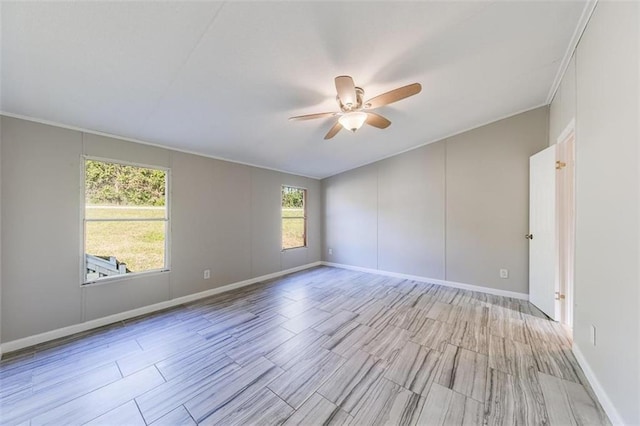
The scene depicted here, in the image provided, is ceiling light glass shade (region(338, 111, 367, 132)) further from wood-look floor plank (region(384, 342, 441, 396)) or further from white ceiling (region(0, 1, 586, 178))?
wood-look floor plank (region(384, 342, 441, 396))

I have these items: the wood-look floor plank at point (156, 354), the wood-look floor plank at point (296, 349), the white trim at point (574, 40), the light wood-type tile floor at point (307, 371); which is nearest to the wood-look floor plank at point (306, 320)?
the light wood-type tile floor at point (307, 371)

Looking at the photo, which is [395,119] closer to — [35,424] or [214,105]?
[214,105]

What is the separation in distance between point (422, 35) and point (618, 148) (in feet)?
4.89

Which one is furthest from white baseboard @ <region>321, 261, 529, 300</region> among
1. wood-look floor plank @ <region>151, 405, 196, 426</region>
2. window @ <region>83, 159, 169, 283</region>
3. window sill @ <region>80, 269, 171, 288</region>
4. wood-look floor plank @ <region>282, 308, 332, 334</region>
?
wood-look floor plank @ <region>151, 405, 196, 426</region>

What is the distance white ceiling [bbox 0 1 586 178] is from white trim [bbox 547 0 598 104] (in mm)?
41

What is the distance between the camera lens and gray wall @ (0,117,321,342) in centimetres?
225

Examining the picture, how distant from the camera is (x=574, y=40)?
2.12 meters

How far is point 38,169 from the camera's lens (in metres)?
2.37

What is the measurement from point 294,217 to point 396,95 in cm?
380

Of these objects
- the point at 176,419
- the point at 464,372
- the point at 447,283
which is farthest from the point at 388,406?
the point at 447,283

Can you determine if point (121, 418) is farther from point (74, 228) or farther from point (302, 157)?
point (302, 157)

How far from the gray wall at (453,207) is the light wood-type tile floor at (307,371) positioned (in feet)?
3.13

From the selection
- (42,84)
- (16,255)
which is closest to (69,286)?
(16,255)

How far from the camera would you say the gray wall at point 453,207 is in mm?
3580
